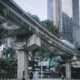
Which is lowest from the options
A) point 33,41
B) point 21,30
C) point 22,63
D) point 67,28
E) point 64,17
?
point 22,63

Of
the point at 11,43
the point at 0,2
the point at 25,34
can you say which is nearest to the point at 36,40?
the point at 25,34

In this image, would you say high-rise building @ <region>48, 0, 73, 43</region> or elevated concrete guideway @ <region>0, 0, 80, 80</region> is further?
high-rise building @ <region>48, 0, 73, 43</region>

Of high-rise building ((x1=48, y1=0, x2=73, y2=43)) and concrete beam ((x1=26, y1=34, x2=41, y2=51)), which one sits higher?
high-rise building ((x1=48, y1=0, x2=73, y2=43))

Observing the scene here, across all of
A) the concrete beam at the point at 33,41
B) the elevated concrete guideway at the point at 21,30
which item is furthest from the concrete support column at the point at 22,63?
the concrete beam at the point at 33,41

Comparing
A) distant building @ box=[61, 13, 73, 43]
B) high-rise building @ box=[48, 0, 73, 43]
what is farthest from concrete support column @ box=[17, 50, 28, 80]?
distant building @ box=[61, 13, 73, 43]

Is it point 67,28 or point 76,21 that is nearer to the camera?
point 67,28

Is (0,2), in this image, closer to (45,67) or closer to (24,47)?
(24,47)

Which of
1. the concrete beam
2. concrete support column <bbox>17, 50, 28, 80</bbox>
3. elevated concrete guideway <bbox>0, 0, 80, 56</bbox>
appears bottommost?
concrete support column <bbox>17, 50, 28, 80</bbox>

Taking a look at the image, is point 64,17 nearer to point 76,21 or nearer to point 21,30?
point 76,21

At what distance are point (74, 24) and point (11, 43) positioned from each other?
283ft

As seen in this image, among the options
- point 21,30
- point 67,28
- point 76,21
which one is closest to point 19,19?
point 21,30

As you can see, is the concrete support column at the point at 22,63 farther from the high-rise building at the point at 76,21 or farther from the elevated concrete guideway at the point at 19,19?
the high-rise building at the point at 76,21

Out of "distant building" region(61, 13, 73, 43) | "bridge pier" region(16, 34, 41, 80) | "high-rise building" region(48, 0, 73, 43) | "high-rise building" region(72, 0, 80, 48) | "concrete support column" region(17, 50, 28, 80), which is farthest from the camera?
"high-rise building" region(48, 0, 73, 43)

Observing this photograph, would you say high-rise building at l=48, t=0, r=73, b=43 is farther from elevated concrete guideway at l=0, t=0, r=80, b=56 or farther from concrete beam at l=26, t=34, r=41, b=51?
concrete beam at l=26, t=34, r=41, b=51
